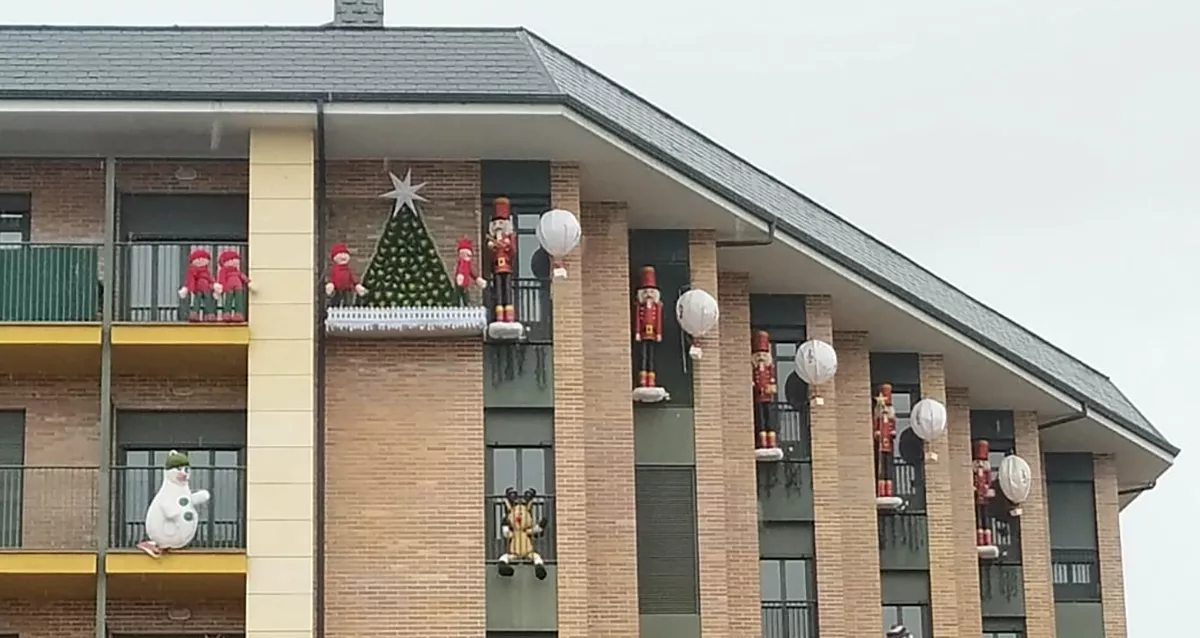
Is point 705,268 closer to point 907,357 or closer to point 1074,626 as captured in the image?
point 907,357

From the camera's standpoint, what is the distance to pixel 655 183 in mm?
37281

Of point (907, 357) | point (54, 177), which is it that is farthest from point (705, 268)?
point (54, 177)

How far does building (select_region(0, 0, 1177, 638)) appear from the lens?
34938 millimetres

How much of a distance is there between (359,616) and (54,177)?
6.68 metres

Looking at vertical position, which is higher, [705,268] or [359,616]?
Result: [705,268]

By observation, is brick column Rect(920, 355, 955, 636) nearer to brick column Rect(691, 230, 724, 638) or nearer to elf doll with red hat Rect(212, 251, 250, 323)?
brick column Rect(691, 230, 724, 638)

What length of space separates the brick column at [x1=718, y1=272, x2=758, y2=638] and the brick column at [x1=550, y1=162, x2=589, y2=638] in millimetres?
3063

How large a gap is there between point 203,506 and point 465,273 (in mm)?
4228

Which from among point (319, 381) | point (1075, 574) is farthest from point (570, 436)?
point (1075, 574)

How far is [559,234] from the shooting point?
36125mm

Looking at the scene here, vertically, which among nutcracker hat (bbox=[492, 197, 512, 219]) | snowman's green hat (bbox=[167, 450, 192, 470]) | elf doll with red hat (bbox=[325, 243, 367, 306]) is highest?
nutcracker hat (bbox=[492, 197, 512, 219])

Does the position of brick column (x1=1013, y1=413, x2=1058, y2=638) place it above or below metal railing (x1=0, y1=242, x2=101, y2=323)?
below

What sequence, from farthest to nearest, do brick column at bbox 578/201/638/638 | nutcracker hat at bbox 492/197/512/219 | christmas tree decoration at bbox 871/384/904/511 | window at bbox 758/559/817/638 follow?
christmas tree decoration at bbox 871/384/904/511
window at bbox 758/559/817/638
brick column at bbox 578/201/638/638
nutcracker hat at bbox 492/197/512/219

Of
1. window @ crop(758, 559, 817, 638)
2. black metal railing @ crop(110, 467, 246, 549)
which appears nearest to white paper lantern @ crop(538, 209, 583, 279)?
black metal railing @ crop(110, 467, 246, 549)
